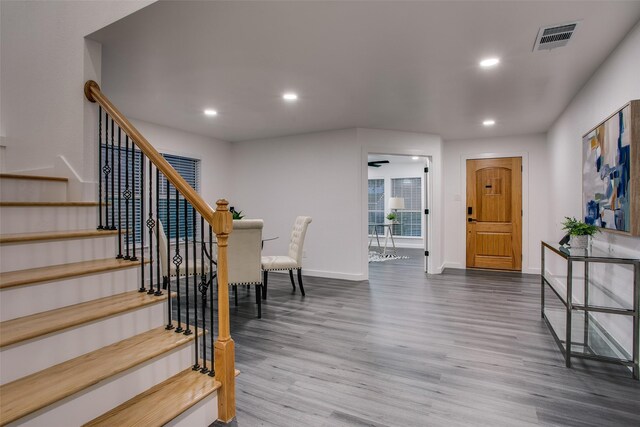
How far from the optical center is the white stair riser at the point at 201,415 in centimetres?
165

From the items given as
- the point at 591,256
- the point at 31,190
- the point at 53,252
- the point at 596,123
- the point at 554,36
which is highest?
the point at 554,36

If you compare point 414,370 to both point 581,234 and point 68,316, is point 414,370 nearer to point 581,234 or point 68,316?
point 581,234

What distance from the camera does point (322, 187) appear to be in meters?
5.78

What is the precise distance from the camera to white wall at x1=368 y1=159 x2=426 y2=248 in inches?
392

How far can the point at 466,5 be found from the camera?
2135mm

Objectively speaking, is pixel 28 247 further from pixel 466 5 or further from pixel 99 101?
pixel 466 5

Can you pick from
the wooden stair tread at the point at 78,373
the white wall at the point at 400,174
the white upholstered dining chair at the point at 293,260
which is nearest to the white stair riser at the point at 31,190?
the wooden stair tread at the point at 78,373

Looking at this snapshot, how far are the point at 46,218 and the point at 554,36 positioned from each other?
3836 mm

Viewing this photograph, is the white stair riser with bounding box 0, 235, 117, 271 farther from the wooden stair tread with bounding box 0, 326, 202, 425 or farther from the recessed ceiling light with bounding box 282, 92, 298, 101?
the recessed ceiling light with bounding box 282, 92, 298, 101

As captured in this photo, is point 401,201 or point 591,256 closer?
point 591,256

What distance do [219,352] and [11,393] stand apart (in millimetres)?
871

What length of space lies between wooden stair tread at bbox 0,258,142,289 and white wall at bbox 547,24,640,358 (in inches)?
137

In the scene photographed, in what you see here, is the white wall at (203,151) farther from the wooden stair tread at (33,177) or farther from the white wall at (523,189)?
the white wall at (523,189)

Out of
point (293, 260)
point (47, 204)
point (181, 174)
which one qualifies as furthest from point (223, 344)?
point (181, 174)
